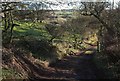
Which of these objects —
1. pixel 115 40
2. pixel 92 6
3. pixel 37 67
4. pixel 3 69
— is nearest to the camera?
pixel 3 69

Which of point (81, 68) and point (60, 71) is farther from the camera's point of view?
point (81, 68)

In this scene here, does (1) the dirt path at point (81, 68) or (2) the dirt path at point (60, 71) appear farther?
(1) the dirt path at point (81, 68)

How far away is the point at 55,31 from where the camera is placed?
77.3ft

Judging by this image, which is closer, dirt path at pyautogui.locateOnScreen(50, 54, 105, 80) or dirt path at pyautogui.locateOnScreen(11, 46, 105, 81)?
dirt path at pyautogui.locateOnScreen(11, 46, 105, 81)

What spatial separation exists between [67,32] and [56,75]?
34.0 feet

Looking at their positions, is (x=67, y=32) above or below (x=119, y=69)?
below

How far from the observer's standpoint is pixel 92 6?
19859 mm

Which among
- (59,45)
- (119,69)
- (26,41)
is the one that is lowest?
(59,45)

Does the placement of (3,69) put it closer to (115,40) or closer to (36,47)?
(115,40)

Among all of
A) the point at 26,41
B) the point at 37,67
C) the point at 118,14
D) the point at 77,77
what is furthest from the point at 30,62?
the point at 118,14

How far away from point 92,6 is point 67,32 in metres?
7.46

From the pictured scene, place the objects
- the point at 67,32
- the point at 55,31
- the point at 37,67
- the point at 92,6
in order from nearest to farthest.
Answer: the point at 37,67 < the point at 92,6 < the point at 55,31 < the point at 67,32

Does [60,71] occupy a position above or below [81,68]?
above

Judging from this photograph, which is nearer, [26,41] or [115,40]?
[115,40]
